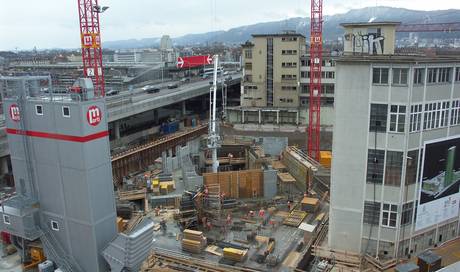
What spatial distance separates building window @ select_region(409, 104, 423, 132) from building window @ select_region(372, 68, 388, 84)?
1.76 meters

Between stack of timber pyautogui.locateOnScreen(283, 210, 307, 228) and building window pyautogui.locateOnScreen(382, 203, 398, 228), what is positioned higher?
building window pyautogui.locateOnScreen(382, 203, 398, 228)

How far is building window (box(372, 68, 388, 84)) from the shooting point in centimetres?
1794

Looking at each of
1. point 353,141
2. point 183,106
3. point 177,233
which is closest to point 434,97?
point 353,141

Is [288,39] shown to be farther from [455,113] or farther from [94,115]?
[94,115]

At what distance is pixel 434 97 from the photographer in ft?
60.2

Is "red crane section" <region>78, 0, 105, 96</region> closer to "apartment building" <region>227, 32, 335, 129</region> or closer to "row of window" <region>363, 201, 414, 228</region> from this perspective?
"apartment building" <region>227, 32, 335, 129</region>

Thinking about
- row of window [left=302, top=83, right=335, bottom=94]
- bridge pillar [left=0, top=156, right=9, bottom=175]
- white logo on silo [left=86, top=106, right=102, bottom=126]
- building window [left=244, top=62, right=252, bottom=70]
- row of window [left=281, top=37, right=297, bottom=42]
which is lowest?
bridge pillar [left=0, top=156, right=9, bottom=175]

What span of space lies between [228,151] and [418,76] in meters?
28.5

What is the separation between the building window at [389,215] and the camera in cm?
1875

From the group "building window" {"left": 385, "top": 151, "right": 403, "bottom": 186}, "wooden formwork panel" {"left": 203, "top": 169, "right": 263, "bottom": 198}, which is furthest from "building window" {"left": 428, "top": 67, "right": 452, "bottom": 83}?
"wooden formwork panel" {"left": 203, "top": 169, "right": 263, "bottom": 198}

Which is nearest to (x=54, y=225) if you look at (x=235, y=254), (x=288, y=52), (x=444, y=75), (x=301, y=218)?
(x=235, y=254)

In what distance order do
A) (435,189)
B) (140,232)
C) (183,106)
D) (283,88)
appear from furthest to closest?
(183,106) < (283,88) < (435,189) < (140,232)

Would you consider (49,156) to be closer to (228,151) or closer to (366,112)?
(366,112)

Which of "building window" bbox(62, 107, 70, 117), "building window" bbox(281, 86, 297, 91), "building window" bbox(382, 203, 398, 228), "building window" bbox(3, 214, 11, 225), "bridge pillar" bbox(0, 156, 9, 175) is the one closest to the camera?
"building window" bbox(62, 107, 70, 117)
